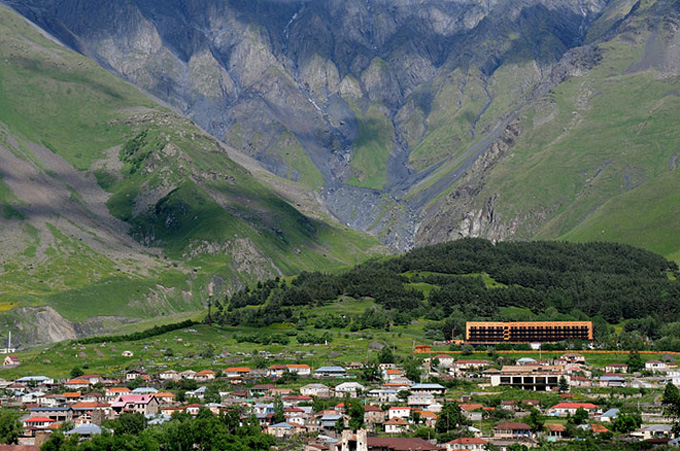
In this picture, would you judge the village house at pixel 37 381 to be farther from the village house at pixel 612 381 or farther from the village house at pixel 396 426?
the village house at pixel 612 381

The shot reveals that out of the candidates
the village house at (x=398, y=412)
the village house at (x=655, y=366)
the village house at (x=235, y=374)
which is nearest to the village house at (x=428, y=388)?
the village house at (x=398, y=412)

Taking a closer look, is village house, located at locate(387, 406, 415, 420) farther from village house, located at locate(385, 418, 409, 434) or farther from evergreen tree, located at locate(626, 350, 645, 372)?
evergreen tree, located at locate(626, 350, 645, 372)

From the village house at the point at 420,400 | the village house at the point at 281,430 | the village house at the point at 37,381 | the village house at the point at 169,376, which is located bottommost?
the village house at the point at 281,430

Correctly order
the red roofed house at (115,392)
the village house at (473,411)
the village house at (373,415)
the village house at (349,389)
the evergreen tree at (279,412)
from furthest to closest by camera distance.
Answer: the village house at (349,389), the red roofed house at (115,392), the village house at (473,411), the evergreen tree at (279,412), the village house at (373,415)

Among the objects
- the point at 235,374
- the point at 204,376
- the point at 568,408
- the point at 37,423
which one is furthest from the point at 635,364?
the point at 37,423

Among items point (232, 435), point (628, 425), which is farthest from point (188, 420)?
point (628, 425)

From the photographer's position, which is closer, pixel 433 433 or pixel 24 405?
pixel 433 433

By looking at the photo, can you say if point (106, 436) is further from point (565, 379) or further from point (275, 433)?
point (565, 379)
